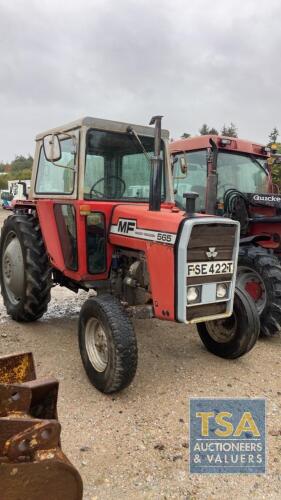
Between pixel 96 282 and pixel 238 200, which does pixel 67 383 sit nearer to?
pixel 96 282

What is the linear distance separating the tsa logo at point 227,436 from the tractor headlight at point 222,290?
808 millimetres

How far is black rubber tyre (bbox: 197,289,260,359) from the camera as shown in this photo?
3869 millimetres

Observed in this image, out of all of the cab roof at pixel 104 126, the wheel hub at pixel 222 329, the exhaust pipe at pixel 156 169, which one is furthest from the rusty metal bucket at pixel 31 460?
the cab roof at pixel 104 126

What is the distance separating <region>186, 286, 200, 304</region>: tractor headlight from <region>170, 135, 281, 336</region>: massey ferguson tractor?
4.96 feet

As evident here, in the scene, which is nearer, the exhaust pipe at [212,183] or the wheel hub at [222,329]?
the wheel hub at [222,329]

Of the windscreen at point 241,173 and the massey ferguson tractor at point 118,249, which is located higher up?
the windscreen at point 241,173

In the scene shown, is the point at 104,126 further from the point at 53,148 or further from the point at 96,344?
the point at 96,344

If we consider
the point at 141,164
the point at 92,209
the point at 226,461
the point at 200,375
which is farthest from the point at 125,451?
the point at 141,164

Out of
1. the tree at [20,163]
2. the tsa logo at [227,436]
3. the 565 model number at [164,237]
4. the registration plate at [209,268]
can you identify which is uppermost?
the tree at [20,163]

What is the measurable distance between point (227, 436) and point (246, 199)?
3.17m

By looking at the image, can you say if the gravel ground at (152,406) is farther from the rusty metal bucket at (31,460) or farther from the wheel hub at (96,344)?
the rusty metal bucket at (31,460)

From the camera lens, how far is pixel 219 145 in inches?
227

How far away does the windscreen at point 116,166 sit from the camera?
13.1 ft

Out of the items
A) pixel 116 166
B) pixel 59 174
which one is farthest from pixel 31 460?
pixel 59 174
